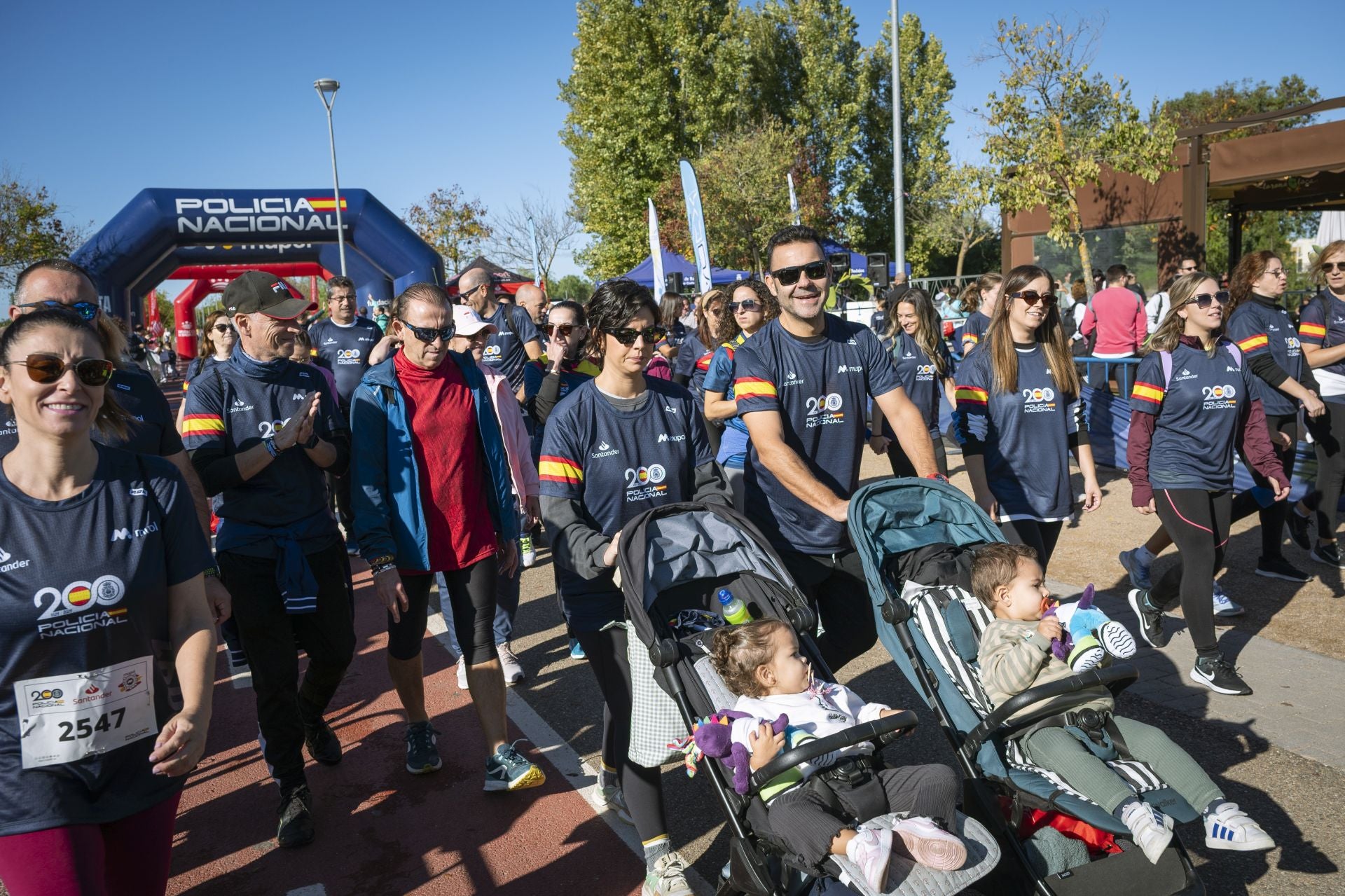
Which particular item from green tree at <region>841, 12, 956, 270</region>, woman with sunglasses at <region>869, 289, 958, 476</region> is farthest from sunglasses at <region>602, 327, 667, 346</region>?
green tree at <region>841, 12, 956, 270</region>

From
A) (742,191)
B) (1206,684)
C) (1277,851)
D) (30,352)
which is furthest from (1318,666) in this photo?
(742,191)

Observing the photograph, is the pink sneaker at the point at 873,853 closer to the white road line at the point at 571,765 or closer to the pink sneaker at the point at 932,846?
the pink sneaker at the point at 932,846

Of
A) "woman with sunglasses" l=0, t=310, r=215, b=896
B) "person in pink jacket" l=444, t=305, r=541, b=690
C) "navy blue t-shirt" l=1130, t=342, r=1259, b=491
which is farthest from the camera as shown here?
"person in pink jacket" l=444, t=305, r=541, b=690

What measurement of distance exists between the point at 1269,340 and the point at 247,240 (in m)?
22.5

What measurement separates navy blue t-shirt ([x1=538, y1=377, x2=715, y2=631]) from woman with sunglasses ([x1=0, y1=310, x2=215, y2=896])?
139 cm

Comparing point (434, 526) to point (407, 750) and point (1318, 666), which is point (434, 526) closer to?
point (407, 750)

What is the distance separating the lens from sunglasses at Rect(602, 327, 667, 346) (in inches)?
141

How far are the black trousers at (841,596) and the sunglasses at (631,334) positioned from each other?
1126 mm

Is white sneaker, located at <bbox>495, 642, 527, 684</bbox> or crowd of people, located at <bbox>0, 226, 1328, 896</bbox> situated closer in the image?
crowd of people, located at <bbox>0, 226, 1328, 896</bbox>

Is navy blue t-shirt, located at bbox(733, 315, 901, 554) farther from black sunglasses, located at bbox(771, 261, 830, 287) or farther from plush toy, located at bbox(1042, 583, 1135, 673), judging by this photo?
plush toy, located at bbox(1042, 583, 1135, 673)

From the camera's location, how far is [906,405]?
4141 millimetres

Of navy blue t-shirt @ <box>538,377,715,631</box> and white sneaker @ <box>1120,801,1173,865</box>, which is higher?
navy blue t-shirt @ <box>538,377,715,631</box>

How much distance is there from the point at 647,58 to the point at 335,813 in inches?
1303

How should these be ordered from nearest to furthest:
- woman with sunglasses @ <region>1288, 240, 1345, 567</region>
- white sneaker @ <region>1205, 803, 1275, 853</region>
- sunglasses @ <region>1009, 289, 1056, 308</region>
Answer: white sneaker @ <region>1205, 803, 1275, 853</region> → sunglasses @ <region>1009, 289, 1056, 308</region> → woman with sunglasses @ <region>1288, 240, 1345, 567</region>
